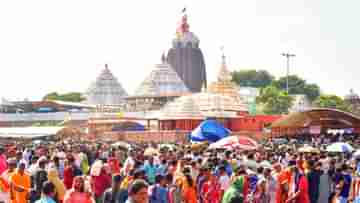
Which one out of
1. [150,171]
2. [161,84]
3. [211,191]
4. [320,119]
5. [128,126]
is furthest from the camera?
[161,84]

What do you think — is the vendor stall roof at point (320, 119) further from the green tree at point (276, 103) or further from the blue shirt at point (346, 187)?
the green tree at point (276, 103)

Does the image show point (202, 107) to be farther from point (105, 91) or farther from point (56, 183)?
point (56, 183)

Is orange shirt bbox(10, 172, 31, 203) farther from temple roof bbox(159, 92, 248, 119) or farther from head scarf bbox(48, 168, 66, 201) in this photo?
temple roof bbox(159, 92, 248, 119)

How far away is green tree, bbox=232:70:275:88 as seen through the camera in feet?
382

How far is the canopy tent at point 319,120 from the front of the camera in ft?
131

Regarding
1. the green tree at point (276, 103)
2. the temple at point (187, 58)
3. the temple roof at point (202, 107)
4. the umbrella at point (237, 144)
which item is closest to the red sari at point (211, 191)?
the umbrella at point (237, 144)

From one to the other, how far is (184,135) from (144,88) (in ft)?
86.9

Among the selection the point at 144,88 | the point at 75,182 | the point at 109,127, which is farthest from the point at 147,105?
the point at 75,182

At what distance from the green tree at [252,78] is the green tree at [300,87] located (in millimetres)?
10647

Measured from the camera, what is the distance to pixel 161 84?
7719cm

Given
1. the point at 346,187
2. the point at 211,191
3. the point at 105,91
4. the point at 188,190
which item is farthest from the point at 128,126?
the point at 188,190

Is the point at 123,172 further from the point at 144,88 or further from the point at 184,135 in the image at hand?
the point at 144,88

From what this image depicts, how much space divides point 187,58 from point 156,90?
16.6 metres

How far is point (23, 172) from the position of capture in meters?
11.2
